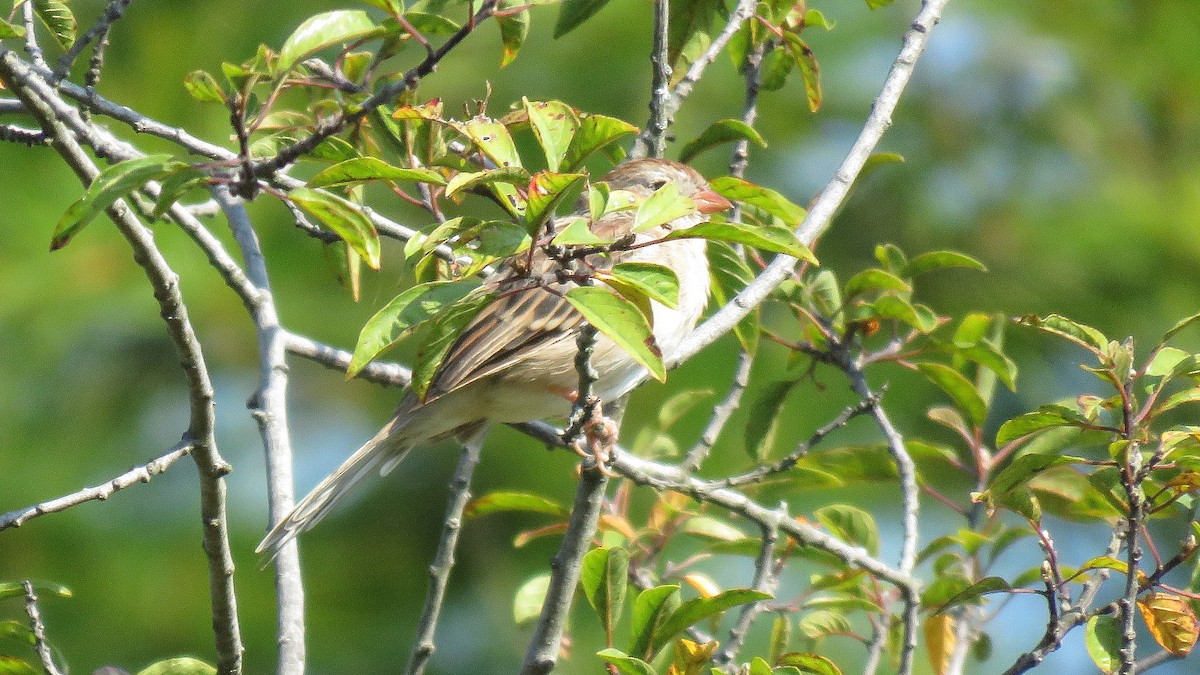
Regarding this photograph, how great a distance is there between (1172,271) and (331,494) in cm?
518

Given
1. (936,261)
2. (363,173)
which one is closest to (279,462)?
(363,173)

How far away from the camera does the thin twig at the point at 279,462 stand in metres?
2.93

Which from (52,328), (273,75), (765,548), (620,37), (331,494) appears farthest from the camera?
(620,37)

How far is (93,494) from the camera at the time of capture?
100.0 inches

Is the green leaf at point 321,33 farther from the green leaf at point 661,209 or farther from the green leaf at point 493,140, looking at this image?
the green leaf at point 661,209

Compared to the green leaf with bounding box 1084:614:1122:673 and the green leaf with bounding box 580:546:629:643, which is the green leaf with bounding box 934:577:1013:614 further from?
the green leaf with bounding box 580:546:629:643

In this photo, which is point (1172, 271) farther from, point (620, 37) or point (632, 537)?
point (632, 537)

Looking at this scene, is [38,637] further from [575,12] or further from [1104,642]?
[1104,642]

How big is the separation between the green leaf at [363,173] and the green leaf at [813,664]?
1.32 m

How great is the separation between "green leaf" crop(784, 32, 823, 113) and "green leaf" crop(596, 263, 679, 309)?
1575 millimetres

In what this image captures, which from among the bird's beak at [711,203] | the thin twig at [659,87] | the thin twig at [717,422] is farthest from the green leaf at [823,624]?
the thin twig at [659,87]

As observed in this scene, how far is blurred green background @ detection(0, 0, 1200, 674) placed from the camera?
19.2 ft

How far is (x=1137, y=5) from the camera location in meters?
7.79

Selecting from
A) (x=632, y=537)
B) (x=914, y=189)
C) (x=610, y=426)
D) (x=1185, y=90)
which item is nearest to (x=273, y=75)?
(x=610, y=426)
